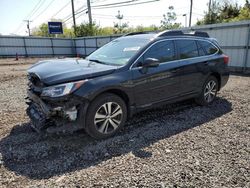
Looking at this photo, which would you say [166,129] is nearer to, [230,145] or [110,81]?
[230,145]

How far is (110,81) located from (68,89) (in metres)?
0.70

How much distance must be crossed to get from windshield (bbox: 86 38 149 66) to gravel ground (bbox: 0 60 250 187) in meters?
1.31

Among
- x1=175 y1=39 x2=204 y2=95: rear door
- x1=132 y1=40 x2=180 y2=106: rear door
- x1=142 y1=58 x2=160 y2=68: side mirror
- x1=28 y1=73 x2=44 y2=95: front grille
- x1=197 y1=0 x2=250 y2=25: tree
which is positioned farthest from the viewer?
x1=197 y1=0 x2=250 y2=25: tree

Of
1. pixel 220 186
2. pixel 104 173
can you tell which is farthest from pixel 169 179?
pixel 104 173

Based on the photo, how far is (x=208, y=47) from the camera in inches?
213

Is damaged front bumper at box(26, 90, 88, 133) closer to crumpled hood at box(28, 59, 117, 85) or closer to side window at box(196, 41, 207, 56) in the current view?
crumpled hood at box(28, 59, 117, 85)

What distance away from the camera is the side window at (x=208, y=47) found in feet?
17.4

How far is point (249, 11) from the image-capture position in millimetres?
21797

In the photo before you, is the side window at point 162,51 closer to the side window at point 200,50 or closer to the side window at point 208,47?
the side window at point 200,50

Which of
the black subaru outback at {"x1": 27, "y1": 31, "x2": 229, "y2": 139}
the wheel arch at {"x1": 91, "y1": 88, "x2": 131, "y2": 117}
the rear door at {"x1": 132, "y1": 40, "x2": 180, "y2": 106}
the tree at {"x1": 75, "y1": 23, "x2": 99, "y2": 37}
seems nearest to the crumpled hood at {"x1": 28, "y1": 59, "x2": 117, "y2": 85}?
the black subaru outback at {"x1": 27, "y1": 31, "x2": 229, "y2": 139}

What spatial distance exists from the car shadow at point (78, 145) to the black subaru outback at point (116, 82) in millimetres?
273

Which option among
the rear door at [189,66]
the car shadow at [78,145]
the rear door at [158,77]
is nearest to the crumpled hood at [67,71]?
the rear door at [158,77]

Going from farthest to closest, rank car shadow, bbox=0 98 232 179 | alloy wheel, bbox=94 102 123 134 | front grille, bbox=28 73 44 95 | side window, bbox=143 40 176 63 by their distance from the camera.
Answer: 1. side window, bbox=143 40 176 63
2. alloy wheel, bbox=94 102 123 134
3. front grille, bbox=28 73 44 95
4. car shadow, bbox=0 98 232 179

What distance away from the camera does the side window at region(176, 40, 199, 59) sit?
4672mm
